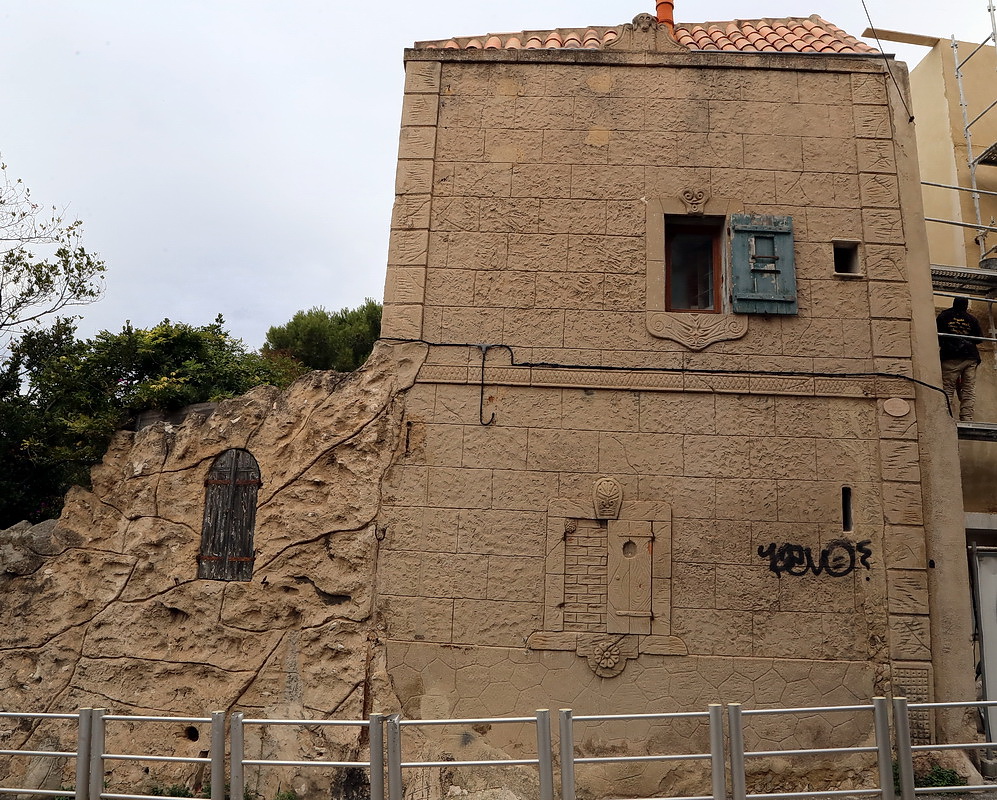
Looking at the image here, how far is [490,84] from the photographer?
8953 mm

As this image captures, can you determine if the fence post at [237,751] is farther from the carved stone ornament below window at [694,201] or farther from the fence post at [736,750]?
the carved stone ornament below window at [694,201]

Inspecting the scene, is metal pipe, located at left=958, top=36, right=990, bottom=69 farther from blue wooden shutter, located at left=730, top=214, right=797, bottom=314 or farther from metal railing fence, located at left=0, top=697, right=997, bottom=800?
metal railing fence, located at left=0, top=697, right=997, bottom=800

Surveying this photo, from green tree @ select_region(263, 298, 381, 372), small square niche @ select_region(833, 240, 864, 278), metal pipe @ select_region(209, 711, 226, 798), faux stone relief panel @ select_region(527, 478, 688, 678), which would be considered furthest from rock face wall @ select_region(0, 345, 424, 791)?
green tree @ select_region(263, 298, 381, 372)

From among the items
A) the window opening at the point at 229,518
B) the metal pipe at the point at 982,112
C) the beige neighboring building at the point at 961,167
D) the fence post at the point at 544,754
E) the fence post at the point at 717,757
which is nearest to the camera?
the fence post at the point at 544,754

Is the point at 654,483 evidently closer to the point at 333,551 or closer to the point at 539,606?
the point at 539,606

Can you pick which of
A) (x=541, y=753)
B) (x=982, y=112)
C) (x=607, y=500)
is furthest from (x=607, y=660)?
(x=982, y=112)

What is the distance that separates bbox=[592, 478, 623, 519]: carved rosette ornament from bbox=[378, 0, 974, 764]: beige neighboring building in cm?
4

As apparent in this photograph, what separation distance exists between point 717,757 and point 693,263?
4930 mm

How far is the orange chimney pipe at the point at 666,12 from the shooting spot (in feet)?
32.4

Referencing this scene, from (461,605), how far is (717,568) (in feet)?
7.66

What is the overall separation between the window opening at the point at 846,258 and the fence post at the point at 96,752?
24.3 feet

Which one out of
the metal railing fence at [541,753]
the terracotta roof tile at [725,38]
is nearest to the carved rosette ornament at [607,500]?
the metal railing fence at [541,753]

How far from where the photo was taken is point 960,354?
1003 centimetres

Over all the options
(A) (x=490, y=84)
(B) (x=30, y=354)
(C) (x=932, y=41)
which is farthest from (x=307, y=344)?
(C) (x=932, y=41)
